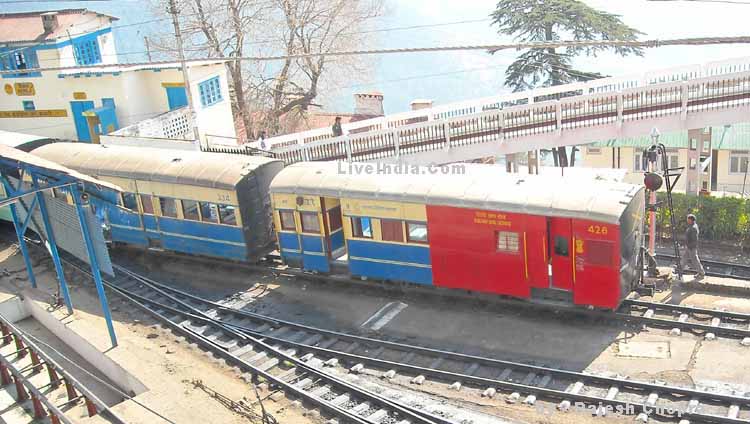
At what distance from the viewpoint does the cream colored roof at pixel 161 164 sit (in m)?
20.5

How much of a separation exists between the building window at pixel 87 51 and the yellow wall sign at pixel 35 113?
9.48ft

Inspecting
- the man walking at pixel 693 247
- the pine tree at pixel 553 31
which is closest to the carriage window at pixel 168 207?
the man walking at pixel 693 247

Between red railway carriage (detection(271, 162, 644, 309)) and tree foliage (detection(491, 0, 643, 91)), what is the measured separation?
1756cm

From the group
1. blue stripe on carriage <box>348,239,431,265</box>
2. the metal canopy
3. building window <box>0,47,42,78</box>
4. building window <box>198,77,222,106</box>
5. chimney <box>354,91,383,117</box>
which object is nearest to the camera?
the metal canopy

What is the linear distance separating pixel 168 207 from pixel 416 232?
8188 mm

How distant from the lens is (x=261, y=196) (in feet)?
68.5

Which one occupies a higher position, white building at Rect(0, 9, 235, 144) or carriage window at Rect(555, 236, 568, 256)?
white building at Rect(0, 9, 235, 144)

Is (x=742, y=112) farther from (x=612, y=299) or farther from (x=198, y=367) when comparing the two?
(x=198, y=367)

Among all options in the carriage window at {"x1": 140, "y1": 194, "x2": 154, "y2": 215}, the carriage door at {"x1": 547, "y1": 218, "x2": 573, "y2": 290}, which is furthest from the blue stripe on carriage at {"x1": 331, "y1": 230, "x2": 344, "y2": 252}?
the carriage window at {"x1": 140, "y1": 194, "x2": 154, "y2": 215}

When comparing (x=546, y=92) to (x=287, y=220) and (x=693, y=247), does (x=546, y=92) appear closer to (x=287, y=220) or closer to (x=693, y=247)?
(x=693, y=247)

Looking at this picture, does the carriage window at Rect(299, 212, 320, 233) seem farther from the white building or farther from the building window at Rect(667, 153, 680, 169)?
the building window at Rect(667, 153, 680, 169)

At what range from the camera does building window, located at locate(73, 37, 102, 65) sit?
114 feet

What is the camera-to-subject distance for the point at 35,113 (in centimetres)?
3375

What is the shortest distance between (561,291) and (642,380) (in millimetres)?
2898
